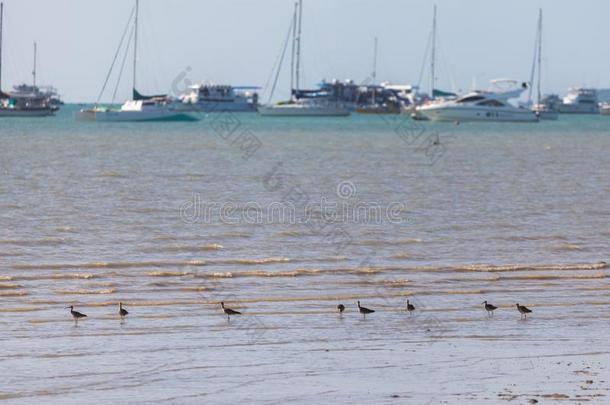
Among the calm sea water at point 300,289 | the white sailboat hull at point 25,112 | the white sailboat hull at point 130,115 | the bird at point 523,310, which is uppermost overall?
the bird at point 523,310

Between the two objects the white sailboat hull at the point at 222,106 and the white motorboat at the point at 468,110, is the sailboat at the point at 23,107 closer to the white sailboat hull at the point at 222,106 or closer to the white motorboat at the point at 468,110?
the white sailboat hull at the point at 222,106

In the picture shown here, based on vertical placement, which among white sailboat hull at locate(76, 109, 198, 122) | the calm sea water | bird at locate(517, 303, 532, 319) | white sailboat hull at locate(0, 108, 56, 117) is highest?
bird at locate(517, 303, 532, 319)

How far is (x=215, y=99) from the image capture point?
159000 millimetres

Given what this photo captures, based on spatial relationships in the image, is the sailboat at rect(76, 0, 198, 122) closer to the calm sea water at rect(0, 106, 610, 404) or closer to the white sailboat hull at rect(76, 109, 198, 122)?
the white sailboat hull at rect(76, 109, 198, 122)

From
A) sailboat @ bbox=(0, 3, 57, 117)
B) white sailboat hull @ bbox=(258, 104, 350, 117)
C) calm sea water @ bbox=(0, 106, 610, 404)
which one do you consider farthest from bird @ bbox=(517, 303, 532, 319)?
white sailboat hull @ bbox=(258, 104, 350, 117)

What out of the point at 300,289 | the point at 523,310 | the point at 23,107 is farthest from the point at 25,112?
the point at 523,310

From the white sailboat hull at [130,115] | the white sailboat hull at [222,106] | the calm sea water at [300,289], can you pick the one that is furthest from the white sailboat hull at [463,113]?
the calm sea water at [300,289]

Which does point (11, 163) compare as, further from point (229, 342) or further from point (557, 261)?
point (229, 342)

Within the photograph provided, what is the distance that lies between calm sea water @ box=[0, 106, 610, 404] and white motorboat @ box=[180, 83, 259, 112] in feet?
362

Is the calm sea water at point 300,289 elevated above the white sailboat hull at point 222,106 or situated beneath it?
elevated above

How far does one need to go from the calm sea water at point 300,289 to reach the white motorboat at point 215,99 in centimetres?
11031

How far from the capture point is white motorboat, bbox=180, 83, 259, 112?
504 ft

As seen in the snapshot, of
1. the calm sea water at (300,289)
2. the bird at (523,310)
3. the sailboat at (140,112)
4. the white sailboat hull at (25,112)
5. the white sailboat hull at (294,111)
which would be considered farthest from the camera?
the white sailboat hull at (294,111)

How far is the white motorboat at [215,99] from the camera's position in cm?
15375
